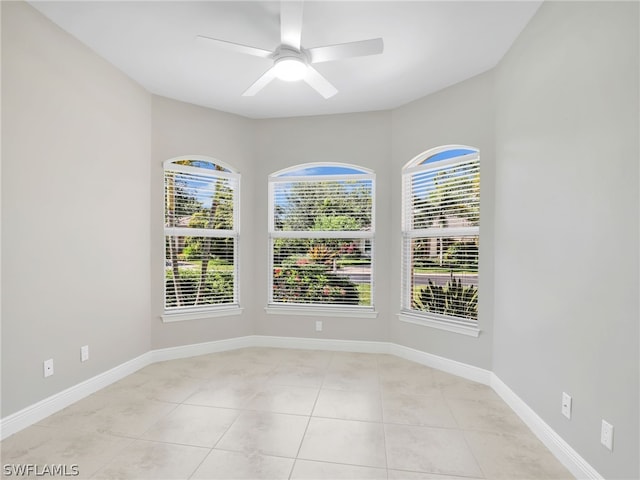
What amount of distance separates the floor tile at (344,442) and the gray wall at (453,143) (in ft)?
4.32

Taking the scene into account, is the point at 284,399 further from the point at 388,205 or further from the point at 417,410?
the point at 388,205

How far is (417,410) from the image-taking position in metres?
2.50

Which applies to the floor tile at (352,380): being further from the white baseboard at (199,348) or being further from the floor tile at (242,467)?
the white baseboard at (199,348)
